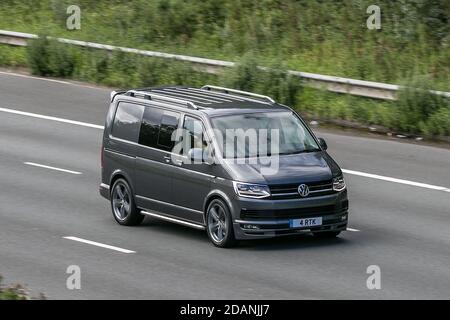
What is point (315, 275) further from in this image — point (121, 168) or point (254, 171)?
point (121, 168)

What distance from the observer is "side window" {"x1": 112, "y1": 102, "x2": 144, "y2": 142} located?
58.1 ft

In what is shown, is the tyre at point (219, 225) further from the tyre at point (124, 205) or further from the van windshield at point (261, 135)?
the tyre at point (124, 205)

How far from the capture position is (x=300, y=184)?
15.7 meters

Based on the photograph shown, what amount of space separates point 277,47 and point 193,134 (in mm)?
14656

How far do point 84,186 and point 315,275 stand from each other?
688cm

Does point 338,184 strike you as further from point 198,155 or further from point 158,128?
point 158,128

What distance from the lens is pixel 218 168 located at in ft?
52.6

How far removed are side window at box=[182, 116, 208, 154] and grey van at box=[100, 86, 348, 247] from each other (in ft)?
0.04

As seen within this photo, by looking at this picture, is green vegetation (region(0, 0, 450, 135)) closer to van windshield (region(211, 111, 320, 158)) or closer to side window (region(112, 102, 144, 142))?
van windshield (region(211, 111, 320, 158))

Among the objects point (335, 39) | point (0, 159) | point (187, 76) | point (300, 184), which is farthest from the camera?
point (335, 39)

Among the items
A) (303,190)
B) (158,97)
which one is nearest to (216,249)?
(303,190)

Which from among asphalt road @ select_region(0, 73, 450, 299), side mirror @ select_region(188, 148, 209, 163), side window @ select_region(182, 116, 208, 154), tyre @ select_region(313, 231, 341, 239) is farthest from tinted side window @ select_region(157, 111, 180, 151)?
tyre @ select_region(313, 231, 341, 239)
